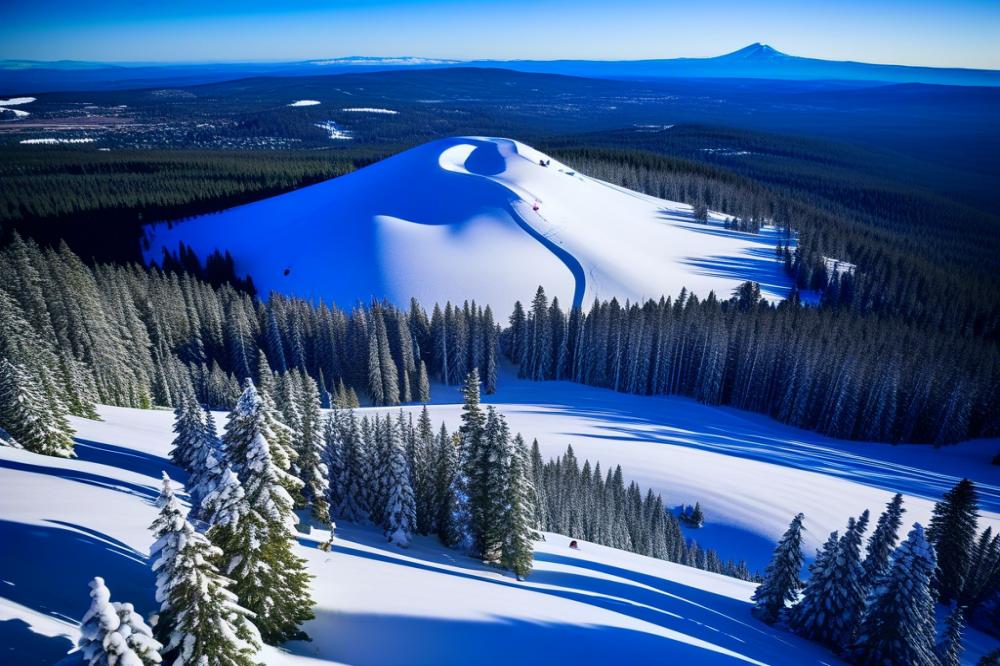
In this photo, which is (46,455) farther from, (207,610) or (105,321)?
(105,321)

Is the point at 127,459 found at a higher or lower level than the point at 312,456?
higher

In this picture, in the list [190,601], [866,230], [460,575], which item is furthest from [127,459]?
[866,230]

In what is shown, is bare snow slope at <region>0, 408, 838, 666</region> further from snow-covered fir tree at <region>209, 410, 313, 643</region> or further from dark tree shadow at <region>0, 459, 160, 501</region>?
snow-covered fir tree at <region>209, 410, 313, 643</region>

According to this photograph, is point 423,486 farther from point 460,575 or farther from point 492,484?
point 460,575

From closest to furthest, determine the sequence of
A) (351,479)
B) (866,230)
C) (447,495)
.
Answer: (447,495) < (351,479) < (866,230)

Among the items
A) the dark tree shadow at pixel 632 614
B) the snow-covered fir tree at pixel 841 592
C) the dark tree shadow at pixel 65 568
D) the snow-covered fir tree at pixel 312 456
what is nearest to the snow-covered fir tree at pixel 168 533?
the dark tree shadow at pixel 65 568

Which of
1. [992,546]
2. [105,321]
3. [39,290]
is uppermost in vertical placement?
[39,290]

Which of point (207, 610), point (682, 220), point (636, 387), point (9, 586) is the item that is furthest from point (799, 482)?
point (682, 220)

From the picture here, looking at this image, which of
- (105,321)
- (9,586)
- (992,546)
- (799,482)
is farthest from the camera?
(105,321)
